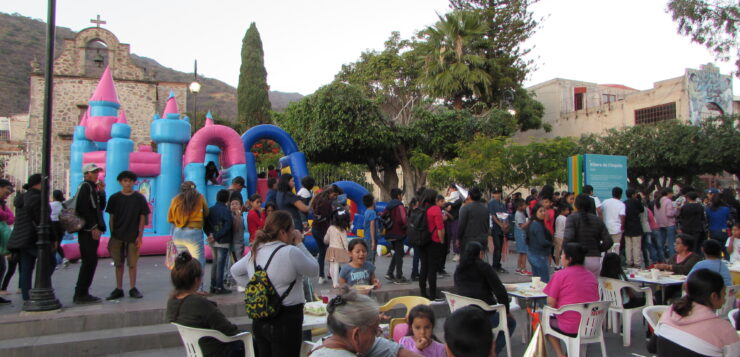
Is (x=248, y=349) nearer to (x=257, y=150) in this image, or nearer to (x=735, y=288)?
(x=735, y=288)

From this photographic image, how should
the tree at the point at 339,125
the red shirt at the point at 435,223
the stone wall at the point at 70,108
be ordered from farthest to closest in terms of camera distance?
the stone wall at the point at 70,108 < the tree at the point at 339,125 < the red shirt at the point at 435,223

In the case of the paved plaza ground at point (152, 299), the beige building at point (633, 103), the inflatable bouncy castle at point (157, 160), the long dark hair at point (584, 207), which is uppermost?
the beige building at point (633, 103)

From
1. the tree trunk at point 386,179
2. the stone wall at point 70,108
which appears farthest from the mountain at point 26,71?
the tree trunk at point 386,179

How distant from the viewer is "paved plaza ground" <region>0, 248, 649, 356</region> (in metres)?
5.81

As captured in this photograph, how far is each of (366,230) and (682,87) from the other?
909 inches

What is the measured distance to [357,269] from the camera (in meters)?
5.72

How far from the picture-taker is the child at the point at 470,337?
243 centimetres

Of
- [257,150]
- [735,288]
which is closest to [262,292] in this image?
[735,288]

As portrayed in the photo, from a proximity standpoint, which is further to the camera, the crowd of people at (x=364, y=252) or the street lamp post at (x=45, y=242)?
the street lamp post at (x=45, y=242)

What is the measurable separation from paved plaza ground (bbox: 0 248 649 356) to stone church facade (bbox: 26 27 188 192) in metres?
21.7

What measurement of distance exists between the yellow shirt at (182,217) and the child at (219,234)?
0.24m

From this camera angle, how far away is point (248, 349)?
13.4 feet

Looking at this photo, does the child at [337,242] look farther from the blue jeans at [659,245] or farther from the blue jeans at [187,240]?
the blue jeans at [659,245]

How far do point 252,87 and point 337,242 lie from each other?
3235cm
